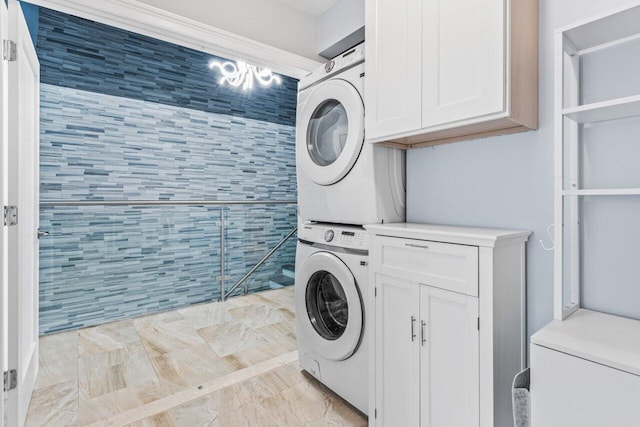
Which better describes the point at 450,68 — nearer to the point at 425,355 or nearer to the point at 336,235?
the point at 336,235

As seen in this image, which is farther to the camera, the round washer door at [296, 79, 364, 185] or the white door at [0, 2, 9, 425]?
the round washer door at [296, 79, 364, 185]

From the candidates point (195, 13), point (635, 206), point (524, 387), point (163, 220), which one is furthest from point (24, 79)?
point (635, 206)

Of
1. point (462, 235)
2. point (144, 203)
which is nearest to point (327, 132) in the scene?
point (462, 235)

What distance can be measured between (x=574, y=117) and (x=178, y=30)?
6.37ft

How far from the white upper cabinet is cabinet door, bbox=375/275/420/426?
669 mm

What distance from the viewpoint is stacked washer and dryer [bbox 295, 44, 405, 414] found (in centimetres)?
167

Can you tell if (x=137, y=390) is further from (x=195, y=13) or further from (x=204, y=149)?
(x=204, y=149)

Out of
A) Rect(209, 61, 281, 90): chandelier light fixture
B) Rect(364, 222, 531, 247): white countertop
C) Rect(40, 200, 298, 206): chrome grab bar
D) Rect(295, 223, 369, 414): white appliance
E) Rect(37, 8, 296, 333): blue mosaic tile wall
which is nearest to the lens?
Rect(364, 222, 531, 247): white countertop

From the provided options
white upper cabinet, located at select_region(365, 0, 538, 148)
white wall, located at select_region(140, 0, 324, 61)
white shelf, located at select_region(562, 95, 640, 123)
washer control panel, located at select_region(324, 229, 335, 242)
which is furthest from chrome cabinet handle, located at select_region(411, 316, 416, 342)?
white wall, located at select_region(140, 0, 324, 61)

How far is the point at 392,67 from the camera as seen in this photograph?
1497 millimetres

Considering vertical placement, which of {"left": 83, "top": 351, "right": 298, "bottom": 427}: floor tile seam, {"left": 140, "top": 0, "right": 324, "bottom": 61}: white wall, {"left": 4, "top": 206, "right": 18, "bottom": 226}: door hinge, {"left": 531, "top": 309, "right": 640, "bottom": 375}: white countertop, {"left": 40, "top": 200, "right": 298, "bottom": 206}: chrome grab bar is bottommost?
{"left": 83, "top": 351, "right": 298, "bottom": 427}: floor tile seam

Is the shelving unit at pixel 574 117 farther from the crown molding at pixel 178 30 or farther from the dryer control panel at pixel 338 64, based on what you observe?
the crown molding at pixel 178 30

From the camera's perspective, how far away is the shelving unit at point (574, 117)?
3.44 ft

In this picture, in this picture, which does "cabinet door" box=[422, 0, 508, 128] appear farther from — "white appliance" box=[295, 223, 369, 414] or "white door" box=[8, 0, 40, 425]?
"white door" box=[8, 0, 40, 425]
